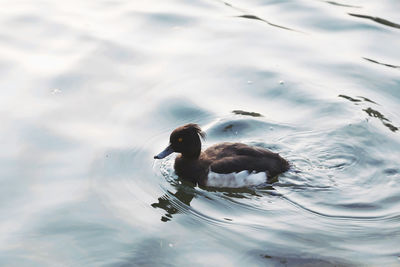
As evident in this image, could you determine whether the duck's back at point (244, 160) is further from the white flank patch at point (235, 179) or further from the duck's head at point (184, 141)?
the duck's head at point (184, 141)

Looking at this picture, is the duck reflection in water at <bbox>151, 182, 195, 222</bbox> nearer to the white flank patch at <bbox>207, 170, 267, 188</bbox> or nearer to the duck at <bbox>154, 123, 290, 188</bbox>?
the duck at <bbox>154, 123, 290, 188</bbox>

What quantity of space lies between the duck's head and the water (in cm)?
36

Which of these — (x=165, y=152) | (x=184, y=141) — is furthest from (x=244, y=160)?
(x=165, y=152)

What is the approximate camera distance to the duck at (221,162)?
8.83 metres

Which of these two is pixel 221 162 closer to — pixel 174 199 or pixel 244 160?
pixel 244 160

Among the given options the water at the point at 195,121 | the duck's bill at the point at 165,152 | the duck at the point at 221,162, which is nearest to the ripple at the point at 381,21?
the water at the point at 195,121

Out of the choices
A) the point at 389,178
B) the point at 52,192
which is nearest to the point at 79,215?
the point at 52,192

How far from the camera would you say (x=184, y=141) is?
903 cm

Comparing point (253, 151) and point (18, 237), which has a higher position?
point (253, 151)

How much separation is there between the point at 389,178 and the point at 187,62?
13.9 ft

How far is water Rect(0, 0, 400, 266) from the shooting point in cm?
752

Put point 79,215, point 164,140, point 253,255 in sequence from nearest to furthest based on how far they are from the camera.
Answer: point 253,255, point 79,215, point 164,140

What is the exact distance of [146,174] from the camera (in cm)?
889

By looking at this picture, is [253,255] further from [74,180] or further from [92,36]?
[92,36]
